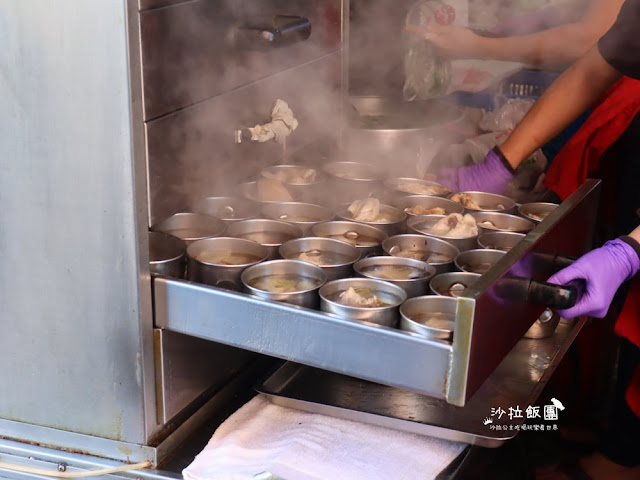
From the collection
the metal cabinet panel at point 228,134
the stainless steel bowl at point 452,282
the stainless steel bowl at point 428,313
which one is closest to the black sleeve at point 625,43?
the metal cabinet panel at point 228,134

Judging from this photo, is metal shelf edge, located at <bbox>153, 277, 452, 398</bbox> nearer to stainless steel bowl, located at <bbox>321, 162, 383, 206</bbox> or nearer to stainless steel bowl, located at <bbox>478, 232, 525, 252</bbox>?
stainless steel bowl, located at <bbox>478, 232, 525, 252</bbox>

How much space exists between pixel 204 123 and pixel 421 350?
2.34 feet

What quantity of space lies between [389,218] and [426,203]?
0.13 meters

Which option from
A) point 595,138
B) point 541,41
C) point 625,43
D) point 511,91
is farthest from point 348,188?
point 511,91

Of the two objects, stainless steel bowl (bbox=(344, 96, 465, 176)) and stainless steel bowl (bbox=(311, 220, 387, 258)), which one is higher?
stainless steel bowl (bbox=(344, 96, 465, 176))

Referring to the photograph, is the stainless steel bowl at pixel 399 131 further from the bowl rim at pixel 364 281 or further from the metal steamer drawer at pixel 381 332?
the metal steamer drawer at pixel 381 332

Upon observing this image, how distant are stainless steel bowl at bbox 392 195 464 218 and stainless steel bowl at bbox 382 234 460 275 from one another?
217 mm

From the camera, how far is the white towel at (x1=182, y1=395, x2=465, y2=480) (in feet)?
4.69

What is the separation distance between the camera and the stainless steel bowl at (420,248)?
1.64m

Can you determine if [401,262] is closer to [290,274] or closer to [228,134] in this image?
[290,274]

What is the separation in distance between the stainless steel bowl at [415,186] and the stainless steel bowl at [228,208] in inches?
15.7

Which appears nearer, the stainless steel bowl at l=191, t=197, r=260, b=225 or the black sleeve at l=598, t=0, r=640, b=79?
the stainless steel bowl at l=191, t=197, r=260, b=225

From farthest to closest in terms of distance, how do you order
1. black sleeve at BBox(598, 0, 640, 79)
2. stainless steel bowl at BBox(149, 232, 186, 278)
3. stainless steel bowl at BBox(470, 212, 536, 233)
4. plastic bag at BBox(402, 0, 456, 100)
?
1. plastic bag at BBox(402, 0, 456, 100)
2. black sleeve at BBox(598, 0, 640, 79)
3. stainless steel bowl at BBox(470, 212, 536, 233)
4. stainless steel bowl at BBox(149, 232, 186, 278)

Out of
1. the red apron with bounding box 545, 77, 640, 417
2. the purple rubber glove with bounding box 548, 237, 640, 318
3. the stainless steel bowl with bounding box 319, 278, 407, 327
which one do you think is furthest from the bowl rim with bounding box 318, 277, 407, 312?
the red apron with bounding box 545, 77, 640, 417
